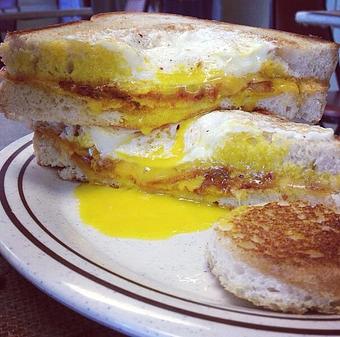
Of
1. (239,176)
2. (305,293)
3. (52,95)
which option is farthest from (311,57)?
(305,293)

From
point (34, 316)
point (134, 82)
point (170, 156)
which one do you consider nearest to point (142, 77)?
point (134, 82)

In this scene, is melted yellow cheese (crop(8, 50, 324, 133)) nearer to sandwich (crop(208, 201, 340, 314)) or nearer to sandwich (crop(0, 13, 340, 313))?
sandwich (crop(0, 13, 340, 313))

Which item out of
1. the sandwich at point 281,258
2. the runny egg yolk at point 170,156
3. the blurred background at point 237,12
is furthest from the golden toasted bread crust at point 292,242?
the blurred background at point 237,12

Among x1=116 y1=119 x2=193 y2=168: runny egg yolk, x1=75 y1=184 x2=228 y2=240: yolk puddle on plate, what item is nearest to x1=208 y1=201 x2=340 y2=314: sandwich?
x1=75 y1=184 x2=228 y2=240: yolk puddle on plate

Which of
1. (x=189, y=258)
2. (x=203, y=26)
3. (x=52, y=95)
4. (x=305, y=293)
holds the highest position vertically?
(x=203, y=26)

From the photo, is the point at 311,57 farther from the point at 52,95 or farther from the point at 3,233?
the point at 3,233
